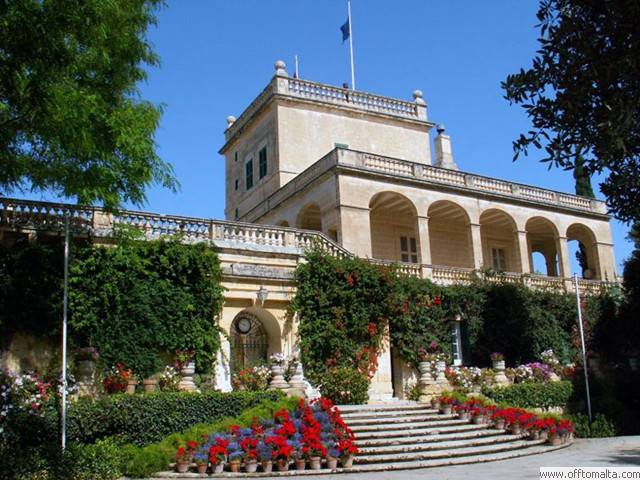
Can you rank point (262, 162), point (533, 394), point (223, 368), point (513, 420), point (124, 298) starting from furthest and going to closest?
point (262, 162) < point (533, 394) < point (223, 368) < point (124, 298) < point (513, 420)

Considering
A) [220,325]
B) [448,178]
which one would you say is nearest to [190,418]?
[220,325]

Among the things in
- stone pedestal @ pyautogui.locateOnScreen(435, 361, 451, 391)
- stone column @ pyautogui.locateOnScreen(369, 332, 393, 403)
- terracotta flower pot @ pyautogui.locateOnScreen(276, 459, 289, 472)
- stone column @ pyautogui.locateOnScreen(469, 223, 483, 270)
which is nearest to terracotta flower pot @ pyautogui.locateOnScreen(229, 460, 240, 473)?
terracotta flower pot @ pyautogui.locateOnScreen(276, 459, 289, 472)

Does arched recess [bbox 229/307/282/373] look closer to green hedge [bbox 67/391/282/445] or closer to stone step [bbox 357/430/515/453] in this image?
green hedge [bbox 67/391/282/445]

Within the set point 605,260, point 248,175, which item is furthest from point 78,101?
point 605,260

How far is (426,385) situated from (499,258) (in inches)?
477

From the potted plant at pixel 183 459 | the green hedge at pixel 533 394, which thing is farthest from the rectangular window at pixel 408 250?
the potted plant at pixel 183 459

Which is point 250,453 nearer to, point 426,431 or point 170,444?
point 170,444

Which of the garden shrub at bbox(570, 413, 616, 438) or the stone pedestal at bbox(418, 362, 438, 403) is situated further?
the stone pedestal at bbox(418, 362, 438, 403)

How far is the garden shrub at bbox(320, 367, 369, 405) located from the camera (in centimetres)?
1838

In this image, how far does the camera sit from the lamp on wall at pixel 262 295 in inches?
727

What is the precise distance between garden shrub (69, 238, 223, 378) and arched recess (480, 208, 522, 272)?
13954 mm

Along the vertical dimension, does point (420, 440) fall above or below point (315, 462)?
above

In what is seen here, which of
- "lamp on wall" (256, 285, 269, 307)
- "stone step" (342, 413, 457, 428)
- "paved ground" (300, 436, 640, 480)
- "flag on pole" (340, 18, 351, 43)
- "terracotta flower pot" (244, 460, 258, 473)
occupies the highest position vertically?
"flag on pole" (340, 18, 351, 43)

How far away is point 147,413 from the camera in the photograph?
14.3 metres
